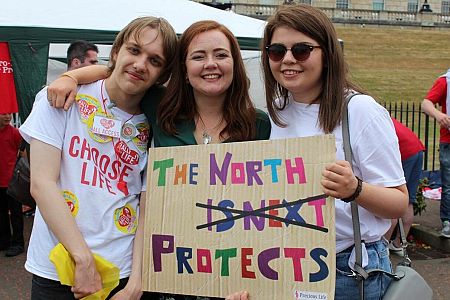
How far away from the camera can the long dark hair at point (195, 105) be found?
2.42 metres

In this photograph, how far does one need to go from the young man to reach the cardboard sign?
0.15 metres

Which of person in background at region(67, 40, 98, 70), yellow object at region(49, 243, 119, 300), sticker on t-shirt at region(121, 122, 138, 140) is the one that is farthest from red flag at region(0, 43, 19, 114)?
yellow object at region(49, 243, 119, 300)

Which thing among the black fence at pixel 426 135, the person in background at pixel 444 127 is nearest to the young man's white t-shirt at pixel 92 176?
the person in background at pixel 444 127

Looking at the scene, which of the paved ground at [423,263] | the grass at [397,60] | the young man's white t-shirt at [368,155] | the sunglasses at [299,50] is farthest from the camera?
the grass at [397,60]

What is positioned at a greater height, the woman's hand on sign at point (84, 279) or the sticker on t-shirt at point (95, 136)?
the sticker on t-shirt at point (95, 136)

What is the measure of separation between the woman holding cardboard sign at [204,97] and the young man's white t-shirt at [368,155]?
36 cm

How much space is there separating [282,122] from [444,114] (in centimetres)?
461

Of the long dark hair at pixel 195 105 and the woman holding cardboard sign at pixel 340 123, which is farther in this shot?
the long dark hair at pixel 195 105

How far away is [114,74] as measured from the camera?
238 cm

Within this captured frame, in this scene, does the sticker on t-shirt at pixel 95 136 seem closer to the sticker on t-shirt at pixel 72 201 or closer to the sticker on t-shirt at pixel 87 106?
the sticker on t-shirt at pixel 87 106

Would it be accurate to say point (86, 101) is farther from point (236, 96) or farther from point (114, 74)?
point (236, 96)

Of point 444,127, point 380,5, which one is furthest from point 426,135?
point 380,5

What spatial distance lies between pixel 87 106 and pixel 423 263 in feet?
15.7

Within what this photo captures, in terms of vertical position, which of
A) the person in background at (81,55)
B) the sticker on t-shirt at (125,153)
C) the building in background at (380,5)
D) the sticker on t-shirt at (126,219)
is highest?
the building in background at (380,5)
